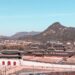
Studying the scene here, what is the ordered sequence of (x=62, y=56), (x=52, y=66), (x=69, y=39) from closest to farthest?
(x=52, y=66), (x=62, y=56), (x=69, y=39)

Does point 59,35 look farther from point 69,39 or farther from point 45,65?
point 45,65

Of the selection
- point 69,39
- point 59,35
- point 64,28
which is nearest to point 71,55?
point 69,39

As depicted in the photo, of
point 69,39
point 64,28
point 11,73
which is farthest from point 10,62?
point 64,28

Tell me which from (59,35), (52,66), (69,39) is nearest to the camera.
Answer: (52,66)

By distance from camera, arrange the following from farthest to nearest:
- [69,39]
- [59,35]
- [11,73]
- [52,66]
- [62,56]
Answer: [59,35]
[69,39]
[62,56]
[52,66]
[11,73]

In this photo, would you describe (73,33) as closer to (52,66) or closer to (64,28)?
(64,28)

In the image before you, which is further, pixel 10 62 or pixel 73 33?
pixel 73 33

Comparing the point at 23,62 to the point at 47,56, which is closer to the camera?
the point at 23,62

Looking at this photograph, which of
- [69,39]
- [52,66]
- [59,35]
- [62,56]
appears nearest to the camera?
[52,66]
